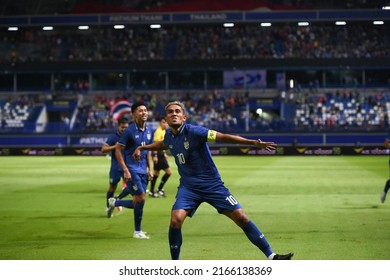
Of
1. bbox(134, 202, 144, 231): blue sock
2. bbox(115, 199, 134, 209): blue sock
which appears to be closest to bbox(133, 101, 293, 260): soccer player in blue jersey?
bbox(134, 202, 144, 231): blue sock

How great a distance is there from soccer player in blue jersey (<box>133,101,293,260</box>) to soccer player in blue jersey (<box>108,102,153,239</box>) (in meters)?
3.38

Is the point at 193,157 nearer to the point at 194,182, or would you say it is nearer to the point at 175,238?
→ the point at 194,182

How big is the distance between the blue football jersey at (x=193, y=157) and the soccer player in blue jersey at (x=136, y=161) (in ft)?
11.1

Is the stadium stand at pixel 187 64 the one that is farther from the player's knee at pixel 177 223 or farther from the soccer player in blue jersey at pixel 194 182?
the player's knee at pixel 177 223

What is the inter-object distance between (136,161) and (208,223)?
8.52ft

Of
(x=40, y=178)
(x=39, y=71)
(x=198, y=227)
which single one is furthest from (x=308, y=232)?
(x=39, y=71)

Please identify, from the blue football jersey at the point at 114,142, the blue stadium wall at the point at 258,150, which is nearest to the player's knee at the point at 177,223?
the blue football jersey at the point at 114,142

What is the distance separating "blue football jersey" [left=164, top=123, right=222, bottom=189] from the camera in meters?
9.22

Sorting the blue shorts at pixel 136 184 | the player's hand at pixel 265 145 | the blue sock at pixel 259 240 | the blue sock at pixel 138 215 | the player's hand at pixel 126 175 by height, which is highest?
the player's hand at pixel 265 145

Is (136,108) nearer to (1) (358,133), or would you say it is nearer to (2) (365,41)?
(1) (358,133)

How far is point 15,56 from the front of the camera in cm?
6369

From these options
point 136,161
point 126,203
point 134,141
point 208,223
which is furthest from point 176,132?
point 208,223

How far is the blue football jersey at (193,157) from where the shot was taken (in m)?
9.22

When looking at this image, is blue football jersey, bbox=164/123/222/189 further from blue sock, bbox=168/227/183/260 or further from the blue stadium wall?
the blue stadium wall
